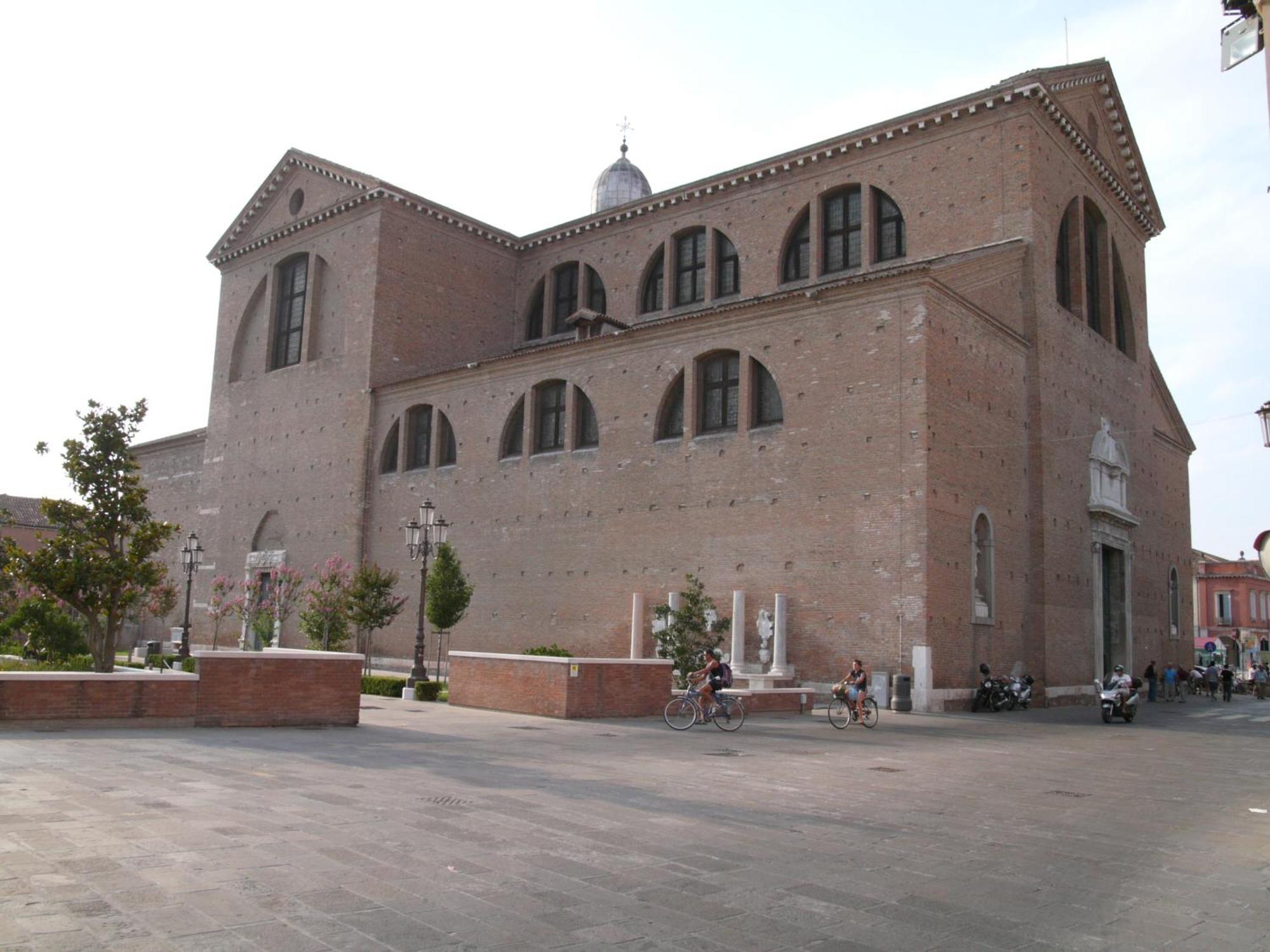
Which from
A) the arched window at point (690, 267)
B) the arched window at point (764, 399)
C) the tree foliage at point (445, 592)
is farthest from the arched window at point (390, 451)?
the arched window at point (764, 399)

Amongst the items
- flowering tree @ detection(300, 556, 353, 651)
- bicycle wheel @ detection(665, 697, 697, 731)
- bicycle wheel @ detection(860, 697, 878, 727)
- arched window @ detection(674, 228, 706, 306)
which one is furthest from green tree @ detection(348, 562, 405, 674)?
bicycle wheel @ detection(860, 697, 878, 727)

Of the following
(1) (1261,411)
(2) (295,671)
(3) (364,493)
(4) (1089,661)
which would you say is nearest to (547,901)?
(1) (1261,411)

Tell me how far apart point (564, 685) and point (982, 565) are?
10361 millimetres

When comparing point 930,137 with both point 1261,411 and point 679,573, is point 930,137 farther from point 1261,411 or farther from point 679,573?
point 1261,411

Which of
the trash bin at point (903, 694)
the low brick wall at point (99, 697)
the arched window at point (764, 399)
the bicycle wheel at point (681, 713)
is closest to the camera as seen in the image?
the low brick wall at point (99, 697)

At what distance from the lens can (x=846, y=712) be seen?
17781mm

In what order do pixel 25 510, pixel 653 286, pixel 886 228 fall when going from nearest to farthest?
pixel 886 228
pixel 653 286
pixel 25 510

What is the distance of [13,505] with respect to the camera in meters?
63.0

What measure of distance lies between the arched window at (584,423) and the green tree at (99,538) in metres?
11.0

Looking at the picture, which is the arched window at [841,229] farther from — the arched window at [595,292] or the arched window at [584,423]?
the arched window at [595,292]

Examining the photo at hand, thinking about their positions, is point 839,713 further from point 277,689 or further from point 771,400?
point 277,689

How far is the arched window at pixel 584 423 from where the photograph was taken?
27672mm

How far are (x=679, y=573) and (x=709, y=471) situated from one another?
2.45 metres

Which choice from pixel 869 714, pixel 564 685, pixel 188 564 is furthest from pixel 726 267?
pixel 188 564
